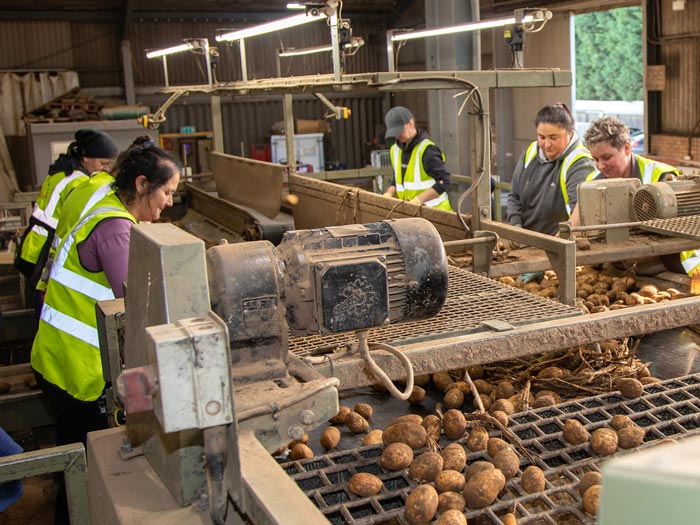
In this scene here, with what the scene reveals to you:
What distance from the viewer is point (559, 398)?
2100mm

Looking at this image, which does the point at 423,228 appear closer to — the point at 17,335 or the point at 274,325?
→ the point at 274,325

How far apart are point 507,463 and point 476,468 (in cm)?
7

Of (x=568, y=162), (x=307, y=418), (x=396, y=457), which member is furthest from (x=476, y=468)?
(x=568, y=162)

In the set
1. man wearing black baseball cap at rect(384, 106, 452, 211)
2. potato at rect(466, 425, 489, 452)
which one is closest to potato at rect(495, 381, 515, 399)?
potato at rect(466, 425, 489, 452)

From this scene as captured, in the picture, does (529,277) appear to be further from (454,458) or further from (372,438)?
(454,458)

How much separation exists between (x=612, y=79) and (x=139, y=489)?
1476 cm

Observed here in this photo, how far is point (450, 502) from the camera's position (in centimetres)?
155

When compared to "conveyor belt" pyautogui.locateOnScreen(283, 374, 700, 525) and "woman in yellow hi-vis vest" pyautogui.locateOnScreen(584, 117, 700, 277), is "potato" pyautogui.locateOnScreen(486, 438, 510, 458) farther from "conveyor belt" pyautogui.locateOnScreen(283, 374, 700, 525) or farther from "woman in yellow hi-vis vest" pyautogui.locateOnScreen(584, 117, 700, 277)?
"woman in yellow hi-vis vest" pyautogui.locateOnScreen(584, 117, 700, 277)

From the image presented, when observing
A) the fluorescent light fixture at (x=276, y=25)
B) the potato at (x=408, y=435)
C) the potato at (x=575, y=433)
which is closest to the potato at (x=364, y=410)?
the potato at (x=408, y=435)

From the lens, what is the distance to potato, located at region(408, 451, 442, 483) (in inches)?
65.5

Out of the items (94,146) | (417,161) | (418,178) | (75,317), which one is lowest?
(75,317)

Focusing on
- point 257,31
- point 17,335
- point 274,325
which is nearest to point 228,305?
point 274,325

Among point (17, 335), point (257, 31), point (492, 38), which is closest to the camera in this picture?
point (17, 335)

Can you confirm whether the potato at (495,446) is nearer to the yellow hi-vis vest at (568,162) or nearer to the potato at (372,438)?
the potato at (372,438)
